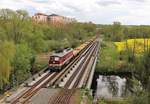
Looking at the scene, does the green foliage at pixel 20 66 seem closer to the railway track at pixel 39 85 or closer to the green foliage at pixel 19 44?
the green foliage at pixel 19 44

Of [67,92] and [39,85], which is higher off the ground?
[39,85]

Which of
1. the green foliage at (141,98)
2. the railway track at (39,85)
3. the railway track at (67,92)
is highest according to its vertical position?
the green foliage at (141,98)

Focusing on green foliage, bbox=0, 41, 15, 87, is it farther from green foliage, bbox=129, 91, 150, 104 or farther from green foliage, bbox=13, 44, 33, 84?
green foliage, bbox=129, 91, 150, 104

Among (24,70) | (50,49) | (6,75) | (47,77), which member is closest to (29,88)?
(6,75)

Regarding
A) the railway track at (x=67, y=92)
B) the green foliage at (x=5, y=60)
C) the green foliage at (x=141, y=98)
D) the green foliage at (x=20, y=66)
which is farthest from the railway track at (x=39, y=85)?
the green foliage at (x=141, y=98)

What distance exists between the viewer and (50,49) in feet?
303

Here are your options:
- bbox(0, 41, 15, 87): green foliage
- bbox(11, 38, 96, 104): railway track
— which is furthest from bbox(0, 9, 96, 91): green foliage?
bbox(11, 38, 96, 104): railway track

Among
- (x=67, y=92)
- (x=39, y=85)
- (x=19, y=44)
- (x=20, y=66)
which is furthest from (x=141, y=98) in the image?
(x=19, y=44)

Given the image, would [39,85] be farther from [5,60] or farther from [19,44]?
[19,44]

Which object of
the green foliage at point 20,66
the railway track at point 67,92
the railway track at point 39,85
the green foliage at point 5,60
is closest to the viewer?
the railway track at point 39,85

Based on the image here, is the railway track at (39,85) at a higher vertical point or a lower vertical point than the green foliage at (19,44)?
lower

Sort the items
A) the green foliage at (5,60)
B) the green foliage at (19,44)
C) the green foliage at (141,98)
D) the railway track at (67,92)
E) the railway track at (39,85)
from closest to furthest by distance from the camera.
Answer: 1. the green foliage at (141,98)
2. the railway track at (39,85)
3. the railway track at (67,92)
4. the green foliage at (5,60)
5. the green foliage at (19,44)

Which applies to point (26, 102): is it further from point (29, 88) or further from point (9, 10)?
point (9, 10)

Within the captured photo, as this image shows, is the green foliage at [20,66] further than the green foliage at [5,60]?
Yes
